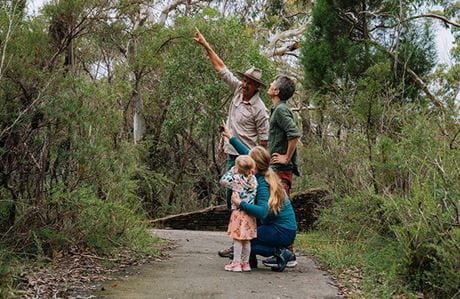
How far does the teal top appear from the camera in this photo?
6422 mm

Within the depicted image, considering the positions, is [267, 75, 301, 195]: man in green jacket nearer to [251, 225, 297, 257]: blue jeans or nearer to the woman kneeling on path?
the woman kneeling on path

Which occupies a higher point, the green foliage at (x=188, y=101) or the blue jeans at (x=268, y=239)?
the green foliage at (x=188, y=101)

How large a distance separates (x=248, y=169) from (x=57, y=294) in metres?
2.21

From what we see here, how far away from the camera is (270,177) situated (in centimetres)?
661

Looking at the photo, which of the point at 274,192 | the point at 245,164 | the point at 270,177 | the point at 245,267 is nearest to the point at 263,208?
the point at 274,192

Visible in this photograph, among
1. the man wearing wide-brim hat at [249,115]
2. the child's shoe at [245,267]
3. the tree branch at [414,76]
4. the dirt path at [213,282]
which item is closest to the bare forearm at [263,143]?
the man wearing wide-brim hat at [249,115]

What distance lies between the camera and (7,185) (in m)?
6.21

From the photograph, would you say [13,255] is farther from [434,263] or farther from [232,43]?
[232,43]

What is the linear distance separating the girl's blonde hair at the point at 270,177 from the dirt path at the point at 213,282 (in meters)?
0.67

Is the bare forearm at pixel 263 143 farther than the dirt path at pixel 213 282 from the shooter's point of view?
Yes

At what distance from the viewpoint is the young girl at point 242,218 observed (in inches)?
251

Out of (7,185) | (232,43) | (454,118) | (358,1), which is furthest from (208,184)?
(7,185)

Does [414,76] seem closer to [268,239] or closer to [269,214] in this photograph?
[269,214]

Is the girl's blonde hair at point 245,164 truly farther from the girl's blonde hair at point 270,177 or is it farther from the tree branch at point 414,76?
the tree branch at point 414,76
